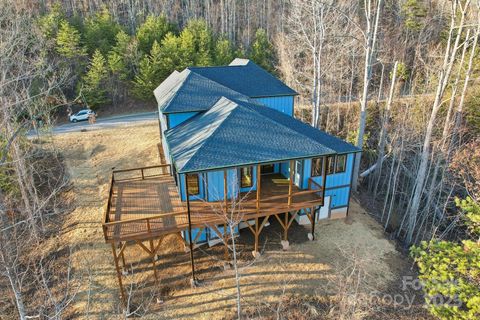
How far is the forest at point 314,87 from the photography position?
13.6 metres

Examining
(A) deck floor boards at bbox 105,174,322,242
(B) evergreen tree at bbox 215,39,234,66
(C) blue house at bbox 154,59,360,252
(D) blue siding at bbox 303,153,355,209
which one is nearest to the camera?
(A) deck floor boards at bbox 105,174,322,242

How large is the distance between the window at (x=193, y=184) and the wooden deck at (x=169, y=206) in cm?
47

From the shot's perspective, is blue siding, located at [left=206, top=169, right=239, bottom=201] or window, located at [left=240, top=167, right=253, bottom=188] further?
window, located at [left=240, top=167, right=253, bottom=188]

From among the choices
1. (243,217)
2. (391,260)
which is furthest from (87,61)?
(391,260)

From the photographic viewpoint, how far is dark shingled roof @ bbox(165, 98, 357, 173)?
11336 millimetres

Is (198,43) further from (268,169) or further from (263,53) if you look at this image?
(268,169)

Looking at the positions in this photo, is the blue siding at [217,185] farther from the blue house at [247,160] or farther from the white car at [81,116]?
the white car at [81,116]

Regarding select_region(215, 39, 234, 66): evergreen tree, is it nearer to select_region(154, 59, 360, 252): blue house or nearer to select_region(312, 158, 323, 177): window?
select_region(154, 59, 360, 252): blue house

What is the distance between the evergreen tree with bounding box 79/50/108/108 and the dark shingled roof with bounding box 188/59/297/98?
17.1 m

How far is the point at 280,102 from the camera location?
1897 cm

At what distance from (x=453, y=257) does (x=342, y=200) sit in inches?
291

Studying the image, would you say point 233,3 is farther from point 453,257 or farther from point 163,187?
point 453,257

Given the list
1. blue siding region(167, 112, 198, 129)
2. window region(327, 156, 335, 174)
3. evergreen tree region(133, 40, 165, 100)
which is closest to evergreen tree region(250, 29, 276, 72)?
evergreen tree region(133, 40, 165, 100)

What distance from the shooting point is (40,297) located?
12812 millimetres
